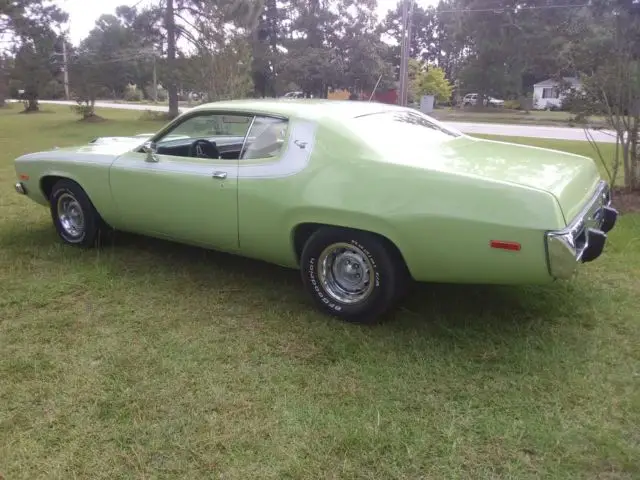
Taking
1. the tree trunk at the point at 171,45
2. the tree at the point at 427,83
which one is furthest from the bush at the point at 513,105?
the tree trunk at the point at 171,45

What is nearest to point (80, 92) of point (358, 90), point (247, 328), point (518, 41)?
point (358, 90)

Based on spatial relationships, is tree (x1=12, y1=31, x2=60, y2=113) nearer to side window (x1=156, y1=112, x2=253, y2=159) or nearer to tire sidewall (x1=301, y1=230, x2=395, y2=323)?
side window (x1=156, y1=112, x2=253, y2=159)

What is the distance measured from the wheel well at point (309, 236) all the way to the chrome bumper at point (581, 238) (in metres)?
0.87

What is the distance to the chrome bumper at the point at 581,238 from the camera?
111 inches

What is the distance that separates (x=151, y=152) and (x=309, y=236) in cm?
159

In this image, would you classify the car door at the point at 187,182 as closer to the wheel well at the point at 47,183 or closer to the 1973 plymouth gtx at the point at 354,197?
the 1973 plymouth gtx at the point at 354,197

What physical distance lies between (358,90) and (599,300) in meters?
41.3

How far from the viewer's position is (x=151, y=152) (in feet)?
14.5

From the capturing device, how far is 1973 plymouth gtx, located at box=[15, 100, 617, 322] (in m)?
2.99

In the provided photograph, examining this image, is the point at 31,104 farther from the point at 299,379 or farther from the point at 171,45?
the point at 299,379

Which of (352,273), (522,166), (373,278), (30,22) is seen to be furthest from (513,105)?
(373,278)

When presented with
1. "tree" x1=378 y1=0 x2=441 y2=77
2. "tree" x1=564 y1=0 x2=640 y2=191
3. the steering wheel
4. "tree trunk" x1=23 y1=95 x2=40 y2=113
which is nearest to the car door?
the steering wheel

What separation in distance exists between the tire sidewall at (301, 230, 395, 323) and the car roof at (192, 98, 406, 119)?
0.87 m

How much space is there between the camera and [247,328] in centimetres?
361
